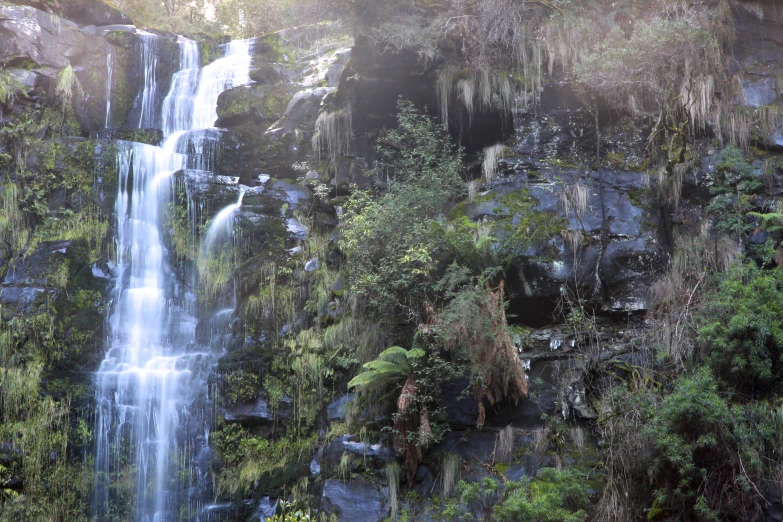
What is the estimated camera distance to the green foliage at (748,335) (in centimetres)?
775

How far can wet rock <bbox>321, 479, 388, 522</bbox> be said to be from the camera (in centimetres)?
901

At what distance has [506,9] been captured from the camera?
1382 cm

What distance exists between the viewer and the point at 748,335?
7.91m

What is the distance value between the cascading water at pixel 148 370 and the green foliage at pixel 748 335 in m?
8.42

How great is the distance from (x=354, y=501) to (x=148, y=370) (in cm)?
508

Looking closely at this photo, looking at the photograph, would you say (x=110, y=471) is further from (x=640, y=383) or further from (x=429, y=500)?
(x=640, y=383)

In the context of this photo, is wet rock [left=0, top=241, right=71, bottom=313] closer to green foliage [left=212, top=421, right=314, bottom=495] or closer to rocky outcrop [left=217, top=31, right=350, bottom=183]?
rocky outcrop [left=217, top=31, right=350, bottom=183]

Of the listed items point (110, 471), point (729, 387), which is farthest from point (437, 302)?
point (110, 471)

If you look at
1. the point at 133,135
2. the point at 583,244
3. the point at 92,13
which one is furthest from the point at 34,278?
the point at 583,244

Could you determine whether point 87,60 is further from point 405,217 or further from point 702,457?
point 702,457

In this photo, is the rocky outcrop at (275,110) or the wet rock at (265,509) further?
the rocky outcrop at (275,110)

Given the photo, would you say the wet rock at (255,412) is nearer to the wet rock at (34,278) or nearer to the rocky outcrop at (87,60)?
the wet rock at (34,278)

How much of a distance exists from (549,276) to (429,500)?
13.7 feet

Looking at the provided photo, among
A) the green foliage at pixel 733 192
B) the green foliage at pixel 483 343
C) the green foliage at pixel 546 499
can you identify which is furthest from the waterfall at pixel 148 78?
the green foliage at pixel 546 499
